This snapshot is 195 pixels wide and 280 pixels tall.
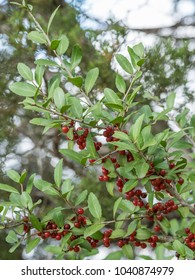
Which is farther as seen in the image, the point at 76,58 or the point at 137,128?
the point at 76,58

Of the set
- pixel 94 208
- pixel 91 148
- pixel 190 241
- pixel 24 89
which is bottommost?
pixel 190 241

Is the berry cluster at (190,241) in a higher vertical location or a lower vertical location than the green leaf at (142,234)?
lower

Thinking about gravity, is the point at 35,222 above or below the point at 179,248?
above

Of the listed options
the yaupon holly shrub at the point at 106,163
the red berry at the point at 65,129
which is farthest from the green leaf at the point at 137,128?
the red berry at the point at 65,129

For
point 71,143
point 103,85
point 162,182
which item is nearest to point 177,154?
point 162,182

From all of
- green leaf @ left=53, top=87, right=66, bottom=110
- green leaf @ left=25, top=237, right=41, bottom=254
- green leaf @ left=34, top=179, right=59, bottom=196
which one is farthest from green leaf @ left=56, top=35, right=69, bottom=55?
green leaf @ left=25, top=237, right=41, bottom=254

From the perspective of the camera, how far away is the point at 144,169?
773 millimetres

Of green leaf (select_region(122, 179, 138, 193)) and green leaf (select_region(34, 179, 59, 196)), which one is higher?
green leaf (select_region(34, 179, 59, 196))

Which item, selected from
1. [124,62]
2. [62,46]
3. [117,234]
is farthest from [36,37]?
[117,234]

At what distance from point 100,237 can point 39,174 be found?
1049 millimetres

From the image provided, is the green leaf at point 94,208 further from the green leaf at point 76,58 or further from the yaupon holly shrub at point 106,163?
the green leaf at point 76,58

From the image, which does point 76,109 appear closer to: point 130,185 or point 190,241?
point 130,185

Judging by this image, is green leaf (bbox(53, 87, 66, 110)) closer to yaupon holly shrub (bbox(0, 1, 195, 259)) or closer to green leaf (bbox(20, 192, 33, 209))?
yaupon holly shrub (bbox(0, 1, 195, 259))

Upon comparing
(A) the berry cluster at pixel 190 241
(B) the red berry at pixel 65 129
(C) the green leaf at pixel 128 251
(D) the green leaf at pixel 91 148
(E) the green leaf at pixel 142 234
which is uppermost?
(B) the red berry at pixel 65 129
